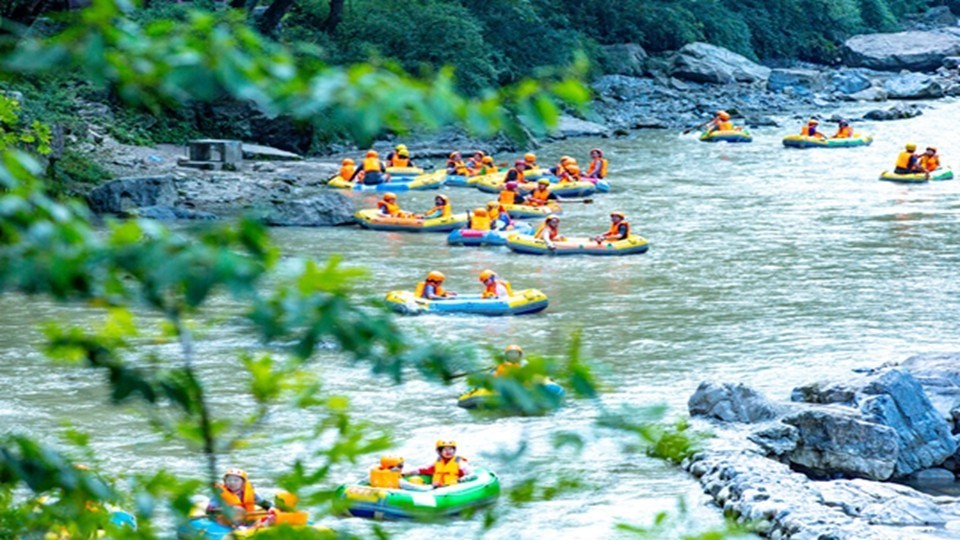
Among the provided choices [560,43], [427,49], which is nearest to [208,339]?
[427,49]

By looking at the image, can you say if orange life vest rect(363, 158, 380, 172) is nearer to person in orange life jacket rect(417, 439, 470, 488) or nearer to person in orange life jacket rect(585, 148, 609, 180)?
person in orange life jacket rect(585, 148, 609, 180)

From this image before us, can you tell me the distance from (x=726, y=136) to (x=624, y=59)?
36.4 ft

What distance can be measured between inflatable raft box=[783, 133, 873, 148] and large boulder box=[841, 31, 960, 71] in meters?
19.2

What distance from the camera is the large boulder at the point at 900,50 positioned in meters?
50.8

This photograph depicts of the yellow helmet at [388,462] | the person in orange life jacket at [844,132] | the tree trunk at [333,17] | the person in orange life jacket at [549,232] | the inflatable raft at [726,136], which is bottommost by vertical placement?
the inflatable raft at [726,136]

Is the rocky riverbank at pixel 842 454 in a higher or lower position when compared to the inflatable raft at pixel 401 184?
higher

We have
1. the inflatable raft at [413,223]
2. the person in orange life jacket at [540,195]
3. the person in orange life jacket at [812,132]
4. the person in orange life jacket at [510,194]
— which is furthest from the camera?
the person in orange life jacket at [812,132]

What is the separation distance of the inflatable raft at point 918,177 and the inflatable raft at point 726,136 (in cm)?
607

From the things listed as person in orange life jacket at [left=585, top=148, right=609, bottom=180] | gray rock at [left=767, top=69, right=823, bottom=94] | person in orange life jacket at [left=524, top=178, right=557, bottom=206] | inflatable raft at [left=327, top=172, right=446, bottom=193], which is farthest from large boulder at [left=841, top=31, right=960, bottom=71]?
person in orange life jacket at [left=524, top=178, right=557, bottom=206]

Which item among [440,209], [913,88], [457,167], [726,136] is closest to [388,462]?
[440,209]

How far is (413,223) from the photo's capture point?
2256 centimetres

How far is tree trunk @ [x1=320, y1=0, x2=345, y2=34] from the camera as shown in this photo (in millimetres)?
34909

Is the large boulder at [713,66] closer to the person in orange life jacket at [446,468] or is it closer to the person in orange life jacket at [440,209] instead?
the person in orange life jacket at [440,209]

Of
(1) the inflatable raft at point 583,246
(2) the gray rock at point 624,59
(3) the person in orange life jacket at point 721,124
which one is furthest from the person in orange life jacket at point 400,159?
(2) the gray rock at point 624,59
